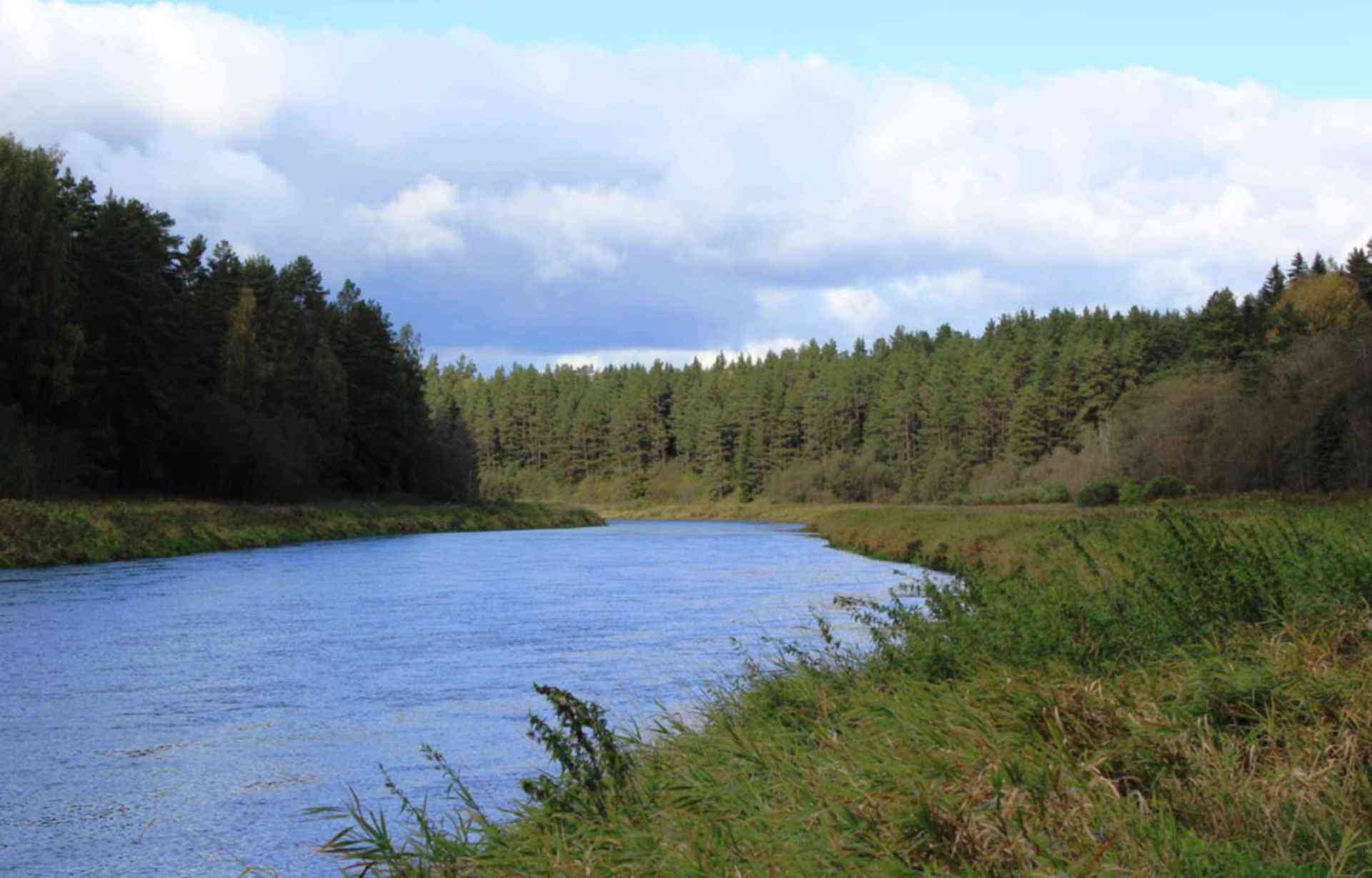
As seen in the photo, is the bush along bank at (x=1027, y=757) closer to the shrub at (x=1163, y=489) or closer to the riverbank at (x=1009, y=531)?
the riverbank at (x=1009, y=531)

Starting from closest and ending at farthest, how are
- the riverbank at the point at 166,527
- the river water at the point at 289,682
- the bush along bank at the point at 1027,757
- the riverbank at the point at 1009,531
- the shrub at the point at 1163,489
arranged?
1. the bush along bank at the point at 1027,757
2. the river water at the point at 289,682
3. the riverbank at the point at 1009,531
4. the riverbank at the point at 166,527
5. the shrub at the point at 1163,489

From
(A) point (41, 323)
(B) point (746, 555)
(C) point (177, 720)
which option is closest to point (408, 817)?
(C) point (177, 720)

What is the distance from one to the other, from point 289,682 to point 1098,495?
4438 cm

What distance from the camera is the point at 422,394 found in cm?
8950

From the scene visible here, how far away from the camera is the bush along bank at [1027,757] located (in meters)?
4.50

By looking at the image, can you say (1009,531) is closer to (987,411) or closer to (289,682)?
(289,682)

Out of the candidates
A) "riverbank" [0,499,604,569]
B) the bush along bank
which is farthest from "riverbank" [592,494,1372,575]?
"riverbank" [0,499,604,569]

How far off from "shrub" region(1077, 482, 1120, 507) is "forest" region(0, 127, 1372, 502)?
6.91 m

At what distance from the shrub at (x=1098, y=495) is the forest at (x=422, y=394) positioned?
691cm

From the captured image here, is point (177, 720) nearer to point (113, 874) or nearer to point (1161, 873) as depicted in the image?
point (113, 874)

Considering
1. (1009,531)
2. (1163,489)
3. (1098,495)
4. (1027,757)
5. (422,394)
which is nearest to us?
(1027,757)

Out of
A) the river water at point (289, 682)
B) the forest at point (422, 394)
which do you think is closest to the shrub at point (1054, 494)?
the forest at point (422, 394)

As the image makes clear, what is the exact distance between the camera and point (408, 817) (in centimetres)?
751

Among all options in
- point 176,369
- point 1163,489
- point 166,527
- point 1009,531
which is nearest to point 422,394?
point 176,369
